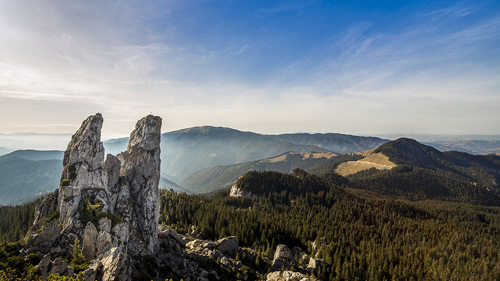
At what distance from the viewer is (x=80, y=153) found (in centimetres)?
6531

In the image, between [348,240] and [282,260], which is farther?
[348,240]

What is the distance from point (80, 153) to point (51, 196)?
43.4ft

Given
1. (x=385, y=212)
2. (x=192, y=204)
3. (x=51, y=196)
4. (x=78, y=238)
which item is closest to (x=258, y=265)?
(x=78, y=238)

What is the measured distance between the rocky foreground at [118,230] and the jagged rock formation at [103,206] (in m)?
0.15

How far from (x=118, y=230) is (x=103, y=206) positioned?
28.0 feet

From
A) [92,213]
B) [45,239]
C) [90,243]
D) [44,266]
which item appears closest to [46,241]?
[45,239]

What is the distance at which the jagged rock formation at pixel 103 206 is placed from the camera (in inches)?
1710

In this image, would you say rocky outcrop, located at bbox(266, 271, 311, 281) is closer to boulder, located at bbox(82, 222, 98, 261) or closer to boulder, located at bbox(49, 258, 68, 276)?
boulder, located at bbox(82, 222, 98, 261)

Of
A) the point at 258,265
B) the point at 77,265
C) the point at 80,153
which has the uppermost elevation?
the point at 80,153

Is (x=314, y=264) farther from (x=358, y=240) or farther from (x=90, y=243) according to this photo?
(x=90, y=243)

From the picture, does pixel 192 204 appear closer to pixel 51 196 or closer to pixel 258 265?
pixel 258 265

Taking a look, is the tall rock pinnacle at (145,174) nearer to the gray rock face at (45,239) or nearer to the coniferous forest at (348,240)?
the gray rock face at (45,239)

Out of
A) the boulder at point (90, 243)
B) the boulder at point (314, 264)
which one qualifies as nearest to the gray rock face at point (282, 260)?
the boulder at point (314, 264)

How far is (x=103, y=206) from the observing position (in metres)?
57.3
